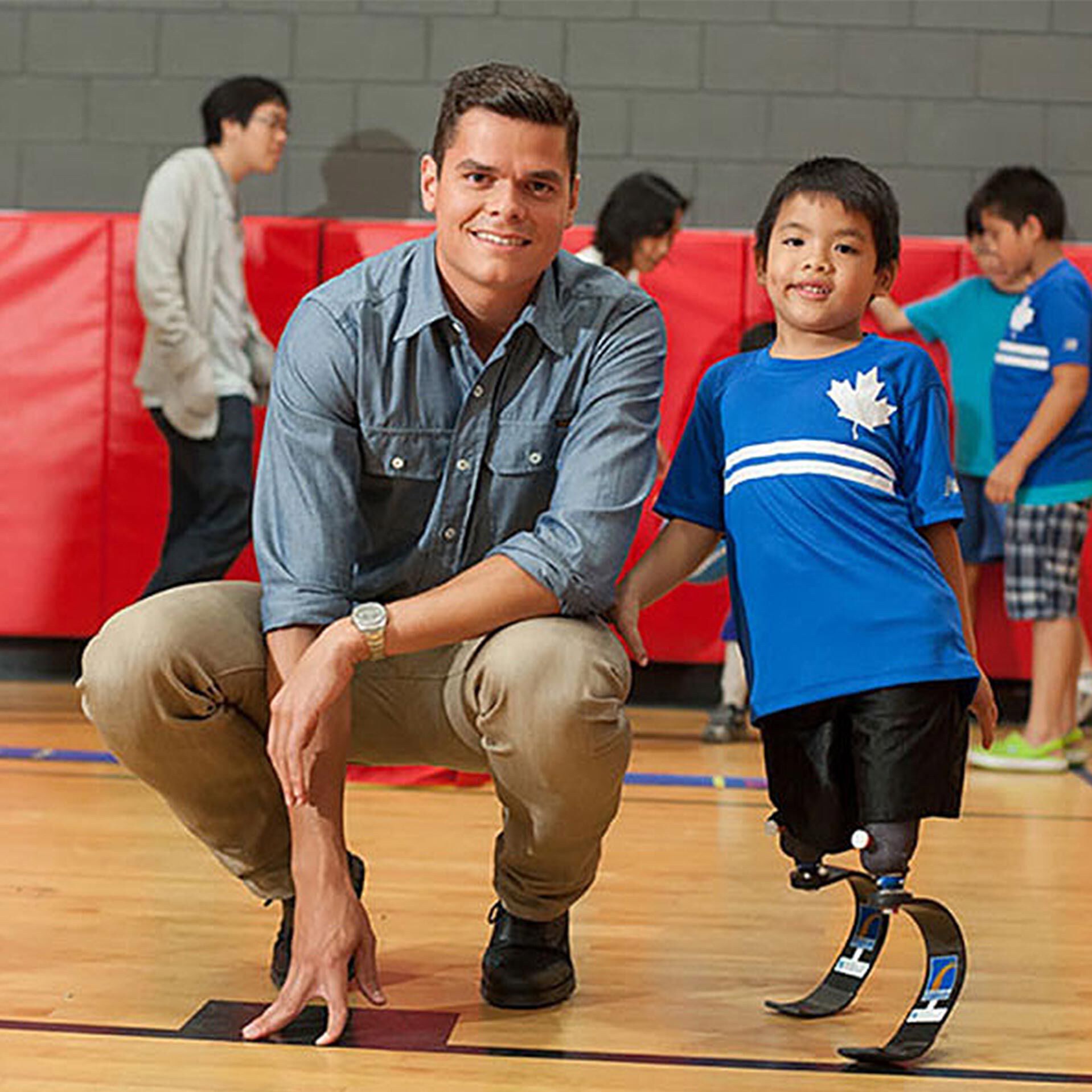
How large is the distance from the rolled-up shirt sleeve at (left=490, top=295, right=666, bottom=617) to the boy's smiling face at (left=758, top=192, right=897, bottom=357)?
162mm

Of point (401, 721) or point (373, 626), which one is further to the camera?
point (401, 721)

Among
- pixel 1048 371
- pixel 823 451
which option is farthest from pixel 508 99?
pixel 1048 371

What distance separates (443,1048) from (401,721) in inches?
16.0

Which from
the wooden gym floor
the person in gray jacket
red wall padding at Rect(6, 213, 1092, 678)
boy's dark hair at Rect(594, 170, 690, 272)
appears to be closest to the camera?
the wooden gym floor

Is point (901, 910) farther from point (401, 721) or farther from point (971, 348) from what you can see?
point (971, 348)

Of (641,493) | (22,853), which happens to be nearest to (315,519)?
(641,493)

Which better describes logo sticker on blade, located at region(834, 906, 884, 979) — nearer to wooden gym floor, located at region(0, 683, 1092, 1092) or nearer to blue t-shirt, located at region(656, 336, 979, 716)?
wooden gym floor, located at region(0, 683, 1092, 1092)

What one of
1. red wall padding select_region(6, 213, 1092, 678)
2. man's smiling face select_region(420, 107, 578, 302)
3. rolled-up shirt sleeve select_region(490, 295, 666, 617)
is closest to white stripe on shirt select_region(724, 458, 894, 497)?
rolled-up shirt sleeve select_region(490, 295, 666, 617)

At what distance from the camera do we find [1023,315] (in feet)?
14.4

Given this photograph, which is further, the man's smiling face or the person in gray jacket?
the person in gray jacket

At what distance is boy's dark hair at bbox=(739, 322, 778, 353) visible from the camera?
4.25 m

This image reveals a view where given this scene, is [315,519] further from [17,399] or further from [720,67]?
[720,67]

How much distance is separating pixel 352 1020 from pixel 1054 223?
9.55ft

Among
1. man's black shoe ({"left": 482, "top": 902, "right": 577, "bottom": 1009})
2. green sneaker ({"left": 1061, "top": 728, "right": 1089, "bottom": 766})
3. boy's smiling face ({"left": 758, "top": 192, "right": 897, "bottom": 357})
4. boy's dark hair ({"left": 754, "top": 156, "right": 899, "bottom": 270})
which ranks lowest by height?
green sneaker ({"left": 1061, "top": 728, "right": 1089, "bottom": 766})
